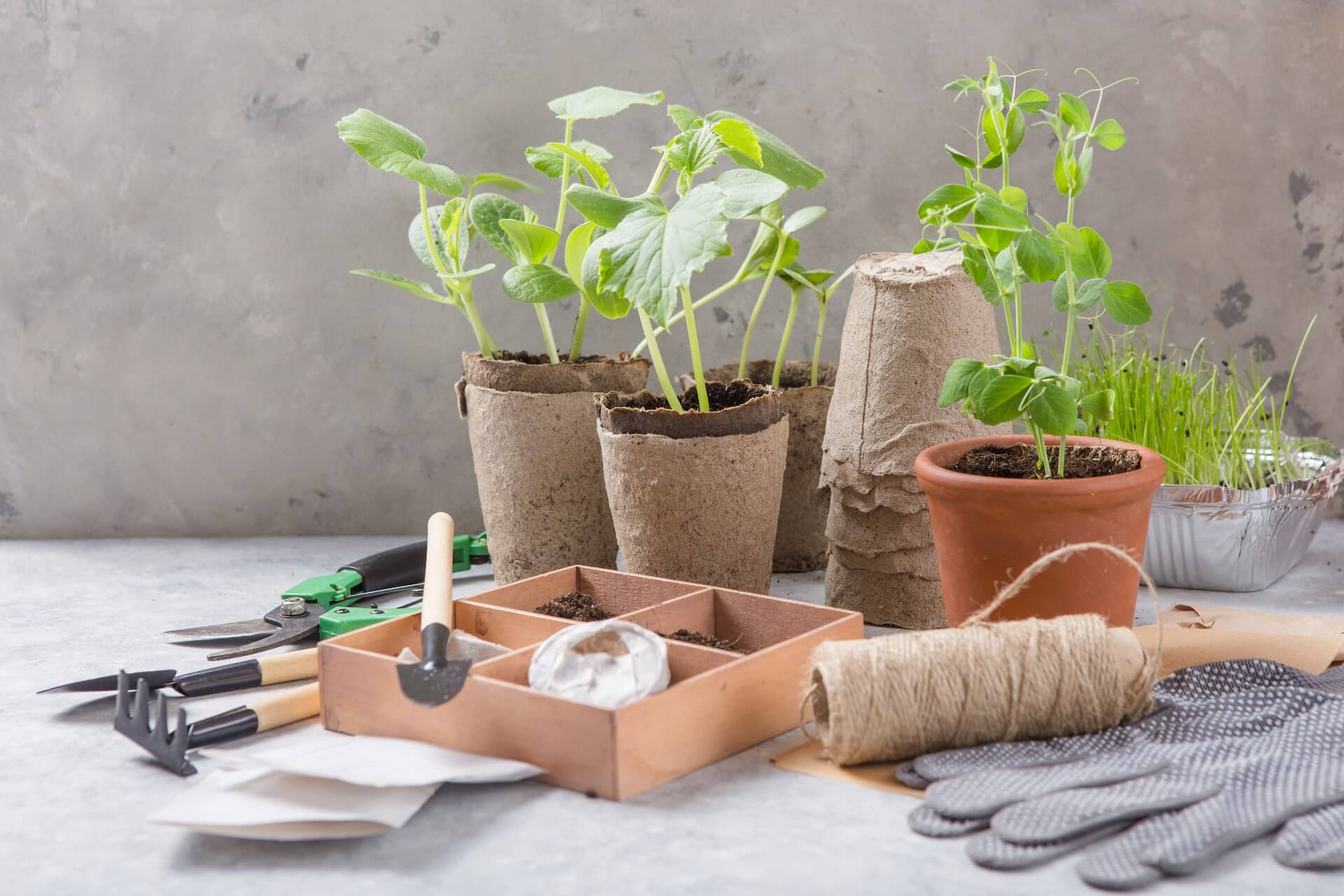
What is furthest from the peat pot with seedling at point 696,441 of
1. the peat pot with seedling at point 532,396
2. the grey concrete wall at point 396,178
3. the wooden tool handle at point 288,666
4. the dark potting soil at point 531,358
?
the grey concrete wall at point 396,178

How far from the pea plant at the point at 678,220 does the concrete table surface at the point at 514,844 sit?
0.51 meters

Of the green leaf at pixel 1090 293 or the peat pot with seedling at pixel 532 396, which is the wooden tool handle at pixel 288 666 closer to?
the peat pot with seedling at pixel 532 396

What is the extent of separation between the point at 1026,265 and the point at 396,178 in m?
1.23

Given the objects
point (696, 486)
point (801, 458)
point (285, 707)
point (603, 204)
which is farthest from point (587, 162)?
point (285, 707)

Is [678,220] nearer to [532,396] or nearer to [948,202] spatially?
[948,202]

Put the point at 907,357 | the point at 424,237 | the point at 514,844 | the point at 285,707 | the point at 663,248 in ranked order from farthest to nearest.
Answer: the point at 424,237 → the point at 907,357 → the point at 663,248 → the point at 285,707 → the point at 514,844

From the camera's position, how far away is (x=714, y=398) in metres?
1.62

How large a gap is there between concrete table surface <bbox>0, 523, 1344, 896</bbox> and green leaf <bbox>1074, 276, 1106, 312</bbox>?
566 mm

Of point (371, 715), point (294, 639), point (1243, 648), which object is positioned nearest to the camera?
point (371, 715)

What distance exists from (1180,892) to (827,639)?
434 mm

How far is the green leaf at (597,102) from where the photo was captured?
1.56 m

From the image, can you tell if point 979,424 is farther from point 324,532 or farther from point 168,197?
point 168,197

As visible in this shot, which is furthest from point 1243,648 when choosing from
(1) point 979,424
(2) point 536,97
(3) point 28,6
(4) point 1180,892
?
(3) point 28,6

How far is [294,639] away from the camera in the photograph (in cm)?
144
